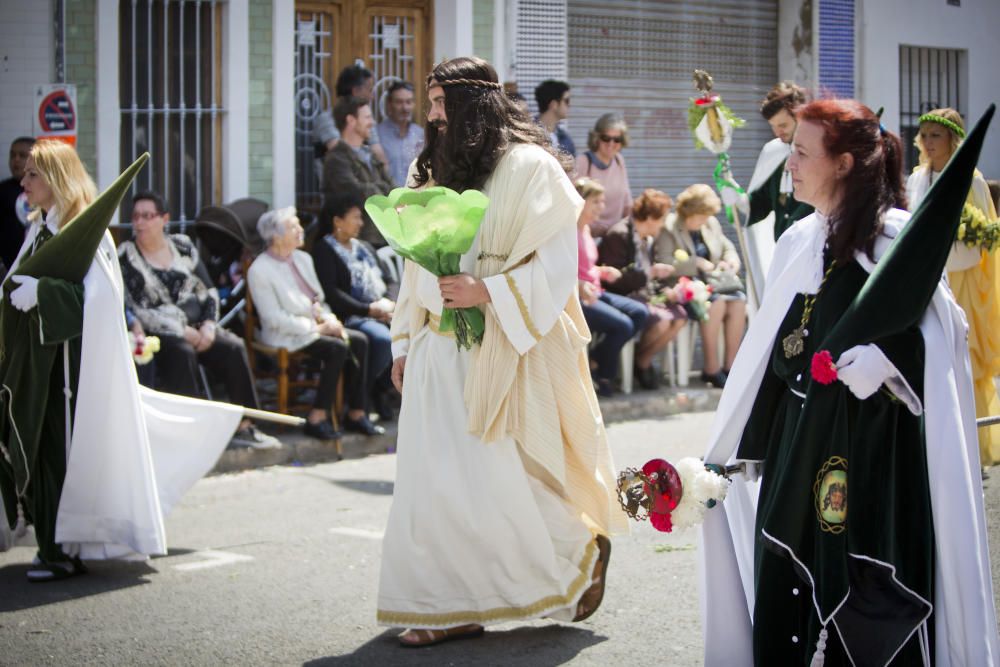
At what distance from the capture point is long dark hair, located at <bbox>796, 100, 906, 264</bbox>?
421 cm

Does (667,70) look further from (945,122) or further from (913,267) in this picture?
(913,267)

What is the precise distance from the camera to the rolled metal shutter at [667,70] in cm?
1489

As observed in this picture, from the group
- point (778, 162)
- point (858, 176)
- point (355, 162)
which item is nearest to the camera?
point (858, 176)

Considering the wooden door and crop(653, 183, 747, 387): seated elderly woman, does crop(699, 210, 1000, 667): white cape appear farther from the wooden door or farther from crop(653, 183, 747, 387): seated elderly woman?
the wooden door

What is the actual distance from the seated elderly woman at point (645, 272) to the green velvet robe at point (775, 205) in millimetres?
3232

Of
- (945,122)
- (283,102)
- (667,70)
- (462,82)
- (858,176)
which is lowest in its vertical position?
(858,176)

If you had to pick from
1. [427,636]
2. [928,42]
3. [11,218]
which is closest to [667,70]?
[928,42]

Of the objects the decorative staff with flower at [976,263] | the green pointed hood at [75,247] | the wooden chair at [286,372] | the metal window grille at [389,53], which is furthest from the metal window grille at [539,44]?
the green pointed hood at [75,247]

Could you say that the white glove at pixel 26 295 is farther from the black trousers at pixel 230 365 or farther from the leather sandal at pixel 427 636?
the black trousers at pixel 230 365

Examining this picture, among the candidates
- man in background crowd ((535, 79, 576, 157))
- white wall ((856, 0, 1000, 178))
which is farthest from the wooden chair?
white wall ((856, 0, 1000, 178))

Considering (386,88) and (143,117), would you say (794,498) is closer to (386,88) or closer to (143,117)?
(143,117)

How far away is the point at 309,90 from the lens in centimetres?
1241

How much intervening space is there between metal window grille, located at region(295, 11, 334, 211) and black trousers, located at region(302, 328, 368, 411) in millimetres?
2771

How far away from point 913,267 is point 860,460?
0.56m
